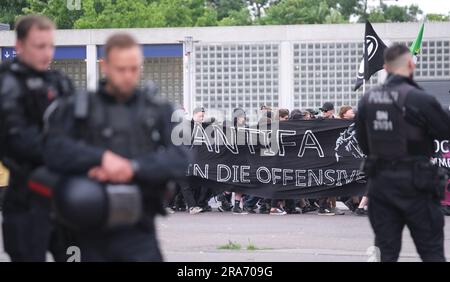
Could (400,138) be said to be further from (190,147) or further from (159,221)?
(190,147)

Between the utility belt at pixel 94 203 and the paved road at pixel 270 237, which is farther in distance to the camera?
the paved road at pixel 270 237

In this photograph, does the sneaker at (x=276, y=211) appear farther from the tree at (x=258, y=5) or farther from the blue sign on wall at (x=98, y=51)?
the tree at (x=258, y=5)

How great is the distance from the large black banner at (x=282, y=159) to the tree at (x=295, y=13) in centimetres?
5888

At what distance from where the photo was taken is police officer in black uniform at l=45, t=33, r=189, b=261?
17.6 ft

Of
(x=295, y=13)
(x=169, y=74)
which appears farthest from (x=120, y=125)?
(x=295, y=13)

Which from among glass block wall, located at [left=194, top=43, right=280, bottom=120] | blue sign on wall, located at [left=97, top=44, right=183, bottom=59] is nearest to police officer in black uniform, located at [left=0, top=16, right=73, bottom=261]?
glass block wall, located at [left=194, top=43, right=280, bottom=120]

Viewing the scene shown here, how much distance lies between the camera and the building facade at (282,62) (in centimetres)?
Answer: 2964

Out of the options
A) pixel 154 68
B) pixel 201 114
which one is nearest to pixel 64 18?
pixel 154 68

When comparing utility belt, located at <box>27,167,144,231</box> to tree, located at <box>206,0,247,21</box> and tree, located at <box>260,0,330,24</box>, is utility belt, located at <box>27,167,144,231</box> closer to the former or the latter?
tree, located at <box>260,0,330,24</box>

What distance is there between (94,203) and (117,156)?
1.17ft

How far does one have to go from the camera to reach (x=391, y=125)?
783 cm

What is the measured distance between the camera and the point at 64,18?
50.8m

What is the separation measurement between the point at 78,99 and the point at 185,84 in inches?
985

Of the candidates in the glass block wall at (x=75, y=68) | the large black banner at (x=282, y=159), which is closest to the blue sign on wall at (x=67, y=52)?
the glass block wall at (x=75, y=68)
